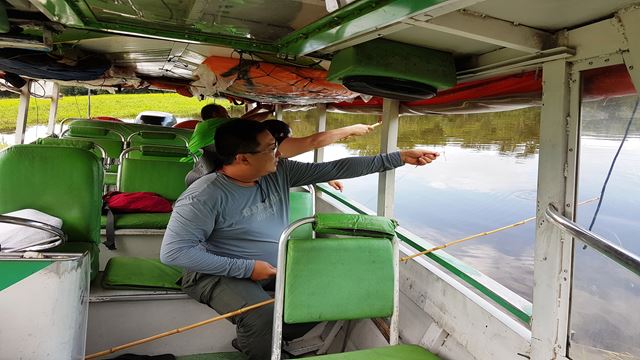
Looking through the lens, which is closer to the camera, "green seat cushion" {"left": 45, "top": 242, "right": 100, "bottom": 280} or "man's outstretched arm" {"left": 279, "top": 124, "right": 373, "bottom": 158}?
"green seat cushion" {"left": 45, "top": 242, "right": 100, "bottom": 280}

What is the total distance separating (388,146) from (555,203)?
1.39 meters

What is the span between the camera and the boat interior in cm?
133

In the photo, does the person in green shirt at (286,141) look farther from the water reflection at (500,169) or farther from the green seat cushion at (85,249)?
the green seat cushion at (85,249)

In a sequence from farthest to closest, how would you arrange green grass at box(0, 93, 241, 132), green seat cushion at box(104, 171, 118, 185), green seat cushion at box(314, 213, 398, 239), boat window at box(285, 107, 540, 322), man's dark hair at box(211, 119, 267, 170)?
1. green grass at box(0, 93, 241, 132)
2. green seat cushion at box(104, 171, 118, 185)
3. boat window at box(285, 107, 540, 322)
4. man's dark hair at box(211, 119, 267, 170)
5. green seat cushion at box(314, 213, 398, 239)

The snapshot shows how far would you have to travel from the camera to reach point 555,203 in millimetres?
1536

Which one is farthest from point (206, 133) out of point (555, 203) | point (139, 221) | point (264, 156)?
point (555, 203)

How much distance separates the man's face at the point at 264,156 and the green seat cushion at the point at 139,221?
1511 millimetres

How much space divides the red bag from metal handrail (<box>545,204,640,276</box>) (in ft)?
9.60

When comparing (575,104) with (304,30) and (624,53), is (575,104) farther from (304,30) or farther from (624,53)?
(304,30)

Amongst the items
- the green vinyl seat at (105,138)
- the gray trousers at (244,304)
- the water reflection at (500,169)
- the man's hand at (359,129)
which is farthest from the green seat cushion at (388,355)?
the green vinyl seat at (105,138)

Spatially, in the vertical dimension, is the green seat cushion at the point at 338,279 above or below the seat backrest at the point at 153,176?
below

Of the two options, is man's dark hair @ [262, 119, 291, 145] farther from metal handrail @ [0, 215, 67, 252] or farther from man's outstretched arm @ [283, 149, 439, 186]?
metal handrail @ [0, 215, 67, 252]

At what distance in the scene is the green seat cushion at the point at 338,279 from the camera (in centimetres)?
175

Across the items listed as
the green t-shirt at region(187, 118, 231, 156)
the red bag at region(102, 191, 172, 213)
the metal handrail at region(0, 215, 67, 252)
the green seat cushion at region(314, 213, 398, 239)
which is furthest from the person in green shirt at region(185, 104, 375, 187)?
the metal handrail at region(0, 215, 67, 252)
